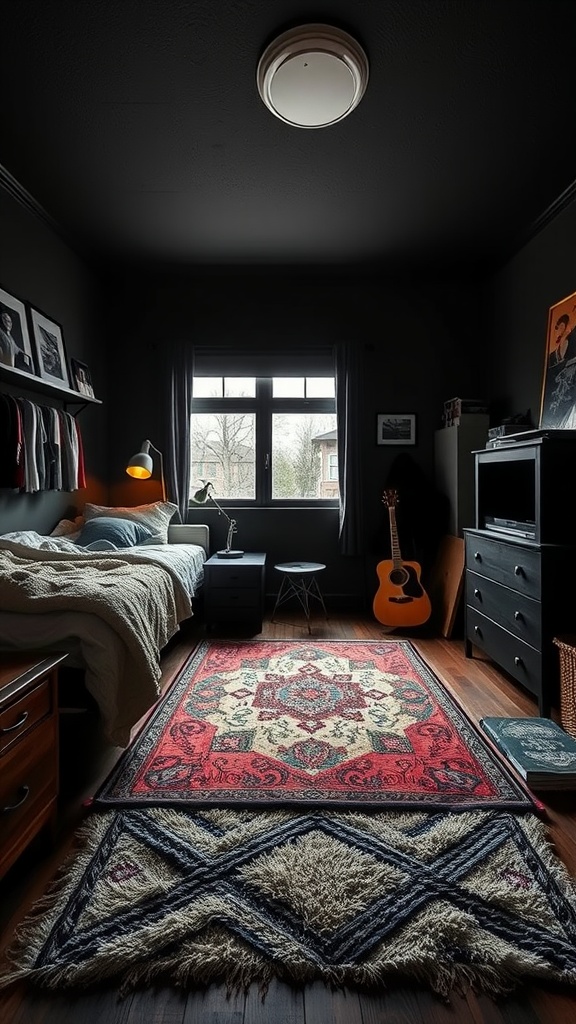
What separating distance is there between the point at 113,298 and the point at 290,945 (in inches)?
183

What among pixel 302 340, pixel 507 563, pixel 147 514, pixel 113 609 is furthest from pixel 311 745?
pixel 302 340

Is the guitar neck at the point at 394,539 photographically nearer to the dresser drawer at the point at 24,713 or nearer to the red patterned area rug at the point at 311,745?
the red patterned area rug at the point at 311,745

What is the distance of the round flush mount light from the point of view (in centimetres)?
202

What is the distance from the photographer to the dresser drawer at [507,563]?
238cm

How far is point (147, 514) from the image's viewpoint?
404 centimetres

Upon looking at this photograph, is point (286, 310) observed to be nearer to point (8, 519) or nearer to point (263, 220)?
point (263, 220)

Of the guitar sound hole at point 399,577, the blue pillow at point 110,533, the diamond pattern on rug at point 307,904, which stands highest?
the blue pillow at point 110,533

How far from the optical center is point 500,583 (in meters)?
2.75

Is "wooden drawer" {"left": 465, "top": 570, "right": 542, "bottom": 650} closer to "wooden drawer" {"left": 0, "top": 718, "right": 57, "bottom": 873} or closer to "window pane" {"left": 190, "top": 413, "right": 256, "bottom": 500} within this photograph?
"wooden drawer" {"left": 0, "top": 718, "right": 57, "bottom": 873}

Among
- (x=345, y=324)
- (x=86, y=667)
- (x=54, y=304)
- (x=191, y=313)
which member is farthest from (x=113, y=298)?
(x=86, y=667)

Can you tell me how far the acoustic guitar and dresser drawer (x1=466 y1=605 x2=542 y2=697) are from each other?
0.58 m

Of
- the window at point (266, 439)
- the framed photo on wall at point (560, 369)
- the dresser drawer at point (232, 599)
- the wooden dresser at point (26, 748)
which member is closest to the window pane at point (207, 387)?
the window at point (266, 439)

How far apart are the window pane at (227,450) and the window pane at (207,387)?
17 centimetres

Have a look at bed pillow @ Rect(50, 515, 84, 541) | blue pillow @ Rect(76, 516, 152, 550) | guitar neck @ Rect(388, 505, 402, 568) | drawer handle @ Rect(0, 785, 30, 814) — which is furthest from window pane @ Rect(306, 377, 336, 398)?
drawer handle @ Rect(0, 785, 30, 814)
